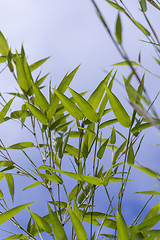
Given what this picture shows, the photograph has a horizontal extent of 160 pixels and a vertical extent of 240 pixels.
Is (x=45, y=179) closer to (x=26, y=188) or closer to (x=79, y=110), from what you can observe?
(x=26, y=188)

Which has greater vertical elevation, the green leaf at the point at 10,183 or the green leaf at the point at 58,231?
the green leaf at the point at 10,183

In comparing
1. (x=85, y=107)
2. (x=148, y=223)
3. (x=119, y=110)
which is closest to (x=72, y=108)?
(x=85, y=107)

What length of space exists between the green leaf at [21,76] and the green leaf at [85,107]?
12.7 inches

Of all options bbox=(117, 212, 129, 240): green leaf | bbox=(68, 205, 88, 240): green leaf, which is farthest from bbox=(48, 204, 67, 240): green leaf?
bbox=(117, 212, 129, 240): green leaf

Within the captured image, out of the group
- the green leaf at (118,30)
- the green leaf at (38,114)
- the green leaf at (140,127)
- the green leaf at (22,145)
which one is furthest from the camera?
the green leaf at (22,145)

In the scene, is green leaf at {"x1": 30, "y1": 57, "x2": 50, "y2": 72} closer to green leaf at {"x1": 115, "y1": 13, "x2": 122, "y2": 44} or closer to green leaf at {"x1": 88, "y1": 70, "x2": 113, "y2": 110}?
green leaf at {"x1": 88, "y1": 70, "x2": 113, "y2": 110}

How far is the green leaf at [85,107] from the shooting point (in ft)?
3.10

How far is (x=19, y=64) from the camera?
1163 mm

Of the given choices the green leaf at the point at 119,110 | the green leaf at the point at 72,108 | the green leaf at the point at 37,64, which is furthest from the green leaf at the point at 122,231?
the green leaf at the point at 37,64

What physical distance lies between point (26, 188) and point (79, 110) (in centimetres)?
33

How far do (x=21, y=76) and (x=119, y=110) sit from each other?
49 centimetres

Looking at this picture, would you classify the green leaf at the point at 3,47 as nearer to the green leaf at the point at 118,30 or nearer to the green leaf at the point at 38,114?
the green leaf at the point at 38,114

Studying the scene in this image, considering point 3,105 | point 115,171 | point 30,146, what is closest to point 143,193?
point 115,171

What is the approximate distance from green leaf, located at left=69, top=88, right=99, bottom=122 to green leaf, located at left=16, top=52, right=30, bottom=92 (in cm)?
32
